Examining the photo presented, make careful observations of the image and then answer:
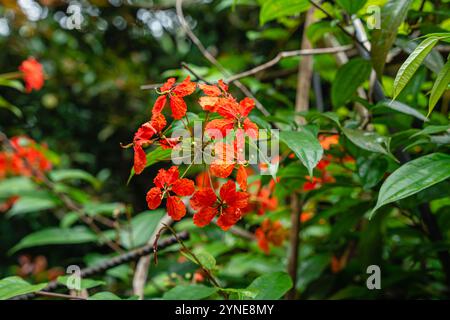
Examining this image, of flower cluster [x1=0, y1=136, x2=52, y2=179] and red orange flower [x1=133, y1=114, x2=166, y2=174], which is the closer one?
red orange flower [x1=133, y1=114, x2=166, y2=174]

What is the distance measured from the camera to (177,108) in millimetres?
605

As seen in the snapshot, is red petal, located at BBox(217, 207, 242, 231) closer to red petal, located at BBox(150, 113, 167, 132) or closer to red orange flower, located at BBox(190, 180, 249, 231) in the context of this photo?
red orange flower, located at BBox(190, 180, 249, 231)

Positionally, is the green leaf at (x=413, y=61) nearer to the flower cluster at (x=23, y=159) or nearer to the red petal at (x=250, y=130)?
the red petal at (x=250, y=130)

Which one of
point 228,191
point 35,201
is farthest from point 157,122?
point 35,201

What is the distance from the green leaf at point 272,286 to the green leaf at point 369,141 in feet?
0.75

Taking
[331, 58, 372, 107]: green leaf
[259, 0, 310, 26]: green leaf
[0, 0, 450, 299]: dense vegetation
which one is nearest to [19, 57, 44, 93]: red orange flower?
[0, 0, 450, 299]: dense vegetation

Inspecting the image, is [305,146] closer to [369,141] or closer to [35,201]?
[369,141]

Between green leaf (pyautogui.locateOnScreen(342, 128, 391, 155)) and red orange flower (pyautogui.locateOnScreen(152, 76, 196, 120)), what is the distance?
0.84ft

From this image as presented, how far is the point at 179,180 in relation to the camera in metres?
0.60

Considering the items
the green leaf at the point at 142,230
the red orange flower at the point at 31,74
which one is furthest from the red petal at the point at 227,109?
the red orange flower at the point at 31,74

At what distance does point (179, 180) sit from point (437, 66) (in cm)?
49

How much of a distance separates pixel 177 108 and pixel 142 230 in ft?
2.48

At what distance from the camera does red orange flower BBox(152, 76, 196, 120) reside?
23.8 inches
